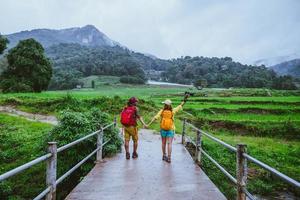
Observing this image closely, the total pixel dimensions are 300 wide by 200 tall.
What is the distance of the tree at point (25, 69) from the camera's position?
5288 cm

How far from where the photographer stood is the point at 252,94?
62969 mm

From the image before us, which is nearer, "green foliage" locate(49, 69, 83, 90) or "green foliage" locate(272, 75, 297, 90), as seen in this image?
"green foliage" locate(272, 75, 297, 90)

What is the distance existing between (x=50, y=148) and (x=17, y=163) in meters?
10.4

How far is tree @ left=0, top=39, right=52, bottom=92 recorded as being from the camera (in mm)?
52875

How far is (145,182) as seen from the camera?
27.4 ft

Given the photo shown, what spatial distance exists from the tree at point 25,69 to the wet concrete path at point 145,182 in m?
45.0

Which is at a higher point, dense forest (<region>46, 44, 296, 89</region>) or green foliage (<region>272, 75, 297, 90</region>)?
dense forest (<region>46, 44, 296, 89</region>)

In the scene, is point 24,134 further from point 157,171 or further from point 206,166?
point 157,171

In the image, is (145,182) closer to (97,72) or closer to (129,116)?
(129,116)

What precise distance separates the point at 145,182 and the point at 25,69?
49263mm

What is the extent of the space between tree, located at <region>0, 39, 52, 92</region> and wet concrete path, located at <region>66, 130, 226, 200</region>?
148ft

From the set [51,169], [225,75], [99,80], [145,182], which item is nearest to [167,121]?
[145,182]

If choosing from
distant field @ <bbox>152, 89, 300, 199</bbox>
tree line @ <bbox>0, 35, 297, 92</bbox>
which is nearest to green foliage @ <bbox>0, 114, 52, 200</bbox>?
distant field @ <bbox>152, 89, 300, 199</bbox>

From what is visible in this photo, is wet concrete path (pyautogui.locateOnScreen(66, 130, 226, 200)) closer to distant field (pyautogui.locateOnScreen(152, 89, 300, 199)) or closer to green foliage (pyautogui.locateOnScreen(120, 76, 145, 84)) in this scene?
distant field (pyautogui.locateOnScreen(152, 89, 300, 199))
